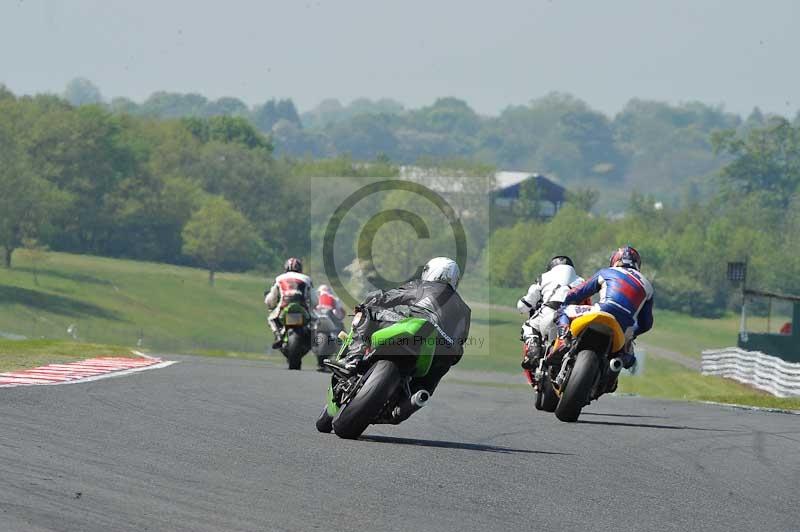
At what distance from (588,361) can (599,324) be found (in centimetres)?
39

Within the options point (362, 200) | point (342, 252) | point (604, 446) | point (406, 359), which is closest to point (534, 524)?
point (406, 359)

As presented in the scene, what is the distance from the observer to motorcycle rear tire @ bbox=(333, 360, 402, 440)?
464 inches

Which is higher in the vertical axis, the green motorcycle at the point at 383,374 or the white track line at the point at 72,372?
the green motorcycle at the point at 383,374

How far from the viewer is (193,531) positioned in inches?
299

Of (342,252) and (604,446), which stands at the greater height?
(604,446)

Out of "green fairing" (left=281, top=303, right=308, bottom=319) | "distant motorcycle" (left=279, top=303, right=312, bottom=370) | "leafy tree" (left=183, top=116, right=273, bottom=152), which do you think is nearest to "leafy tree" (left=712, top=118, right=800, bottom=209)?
"leafy tree" (left=183, top=116, right=273, bottom=152)

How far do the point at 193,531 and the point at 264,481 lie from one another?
5.79 ft

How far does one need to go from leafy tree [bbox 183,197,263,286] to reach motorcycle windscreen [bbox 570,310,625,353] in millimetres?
97765

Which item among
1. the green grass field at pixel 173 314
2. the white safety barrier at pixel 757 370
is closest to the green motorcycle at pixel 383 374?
the white safety barrier at pixel 757 370

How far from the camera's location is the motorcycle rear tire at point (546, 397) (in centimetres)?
1689

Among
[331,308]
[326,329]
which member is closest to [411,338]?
[326,329]

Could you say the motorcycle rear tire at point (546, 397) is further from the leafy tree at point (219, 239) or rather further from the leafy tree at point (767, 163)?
the leafy tree at point (767, 163)

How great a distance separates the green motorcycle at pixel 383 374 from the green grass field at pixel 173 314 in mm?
59987

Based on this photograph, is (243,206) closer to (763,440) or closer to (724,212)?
(724,212)
